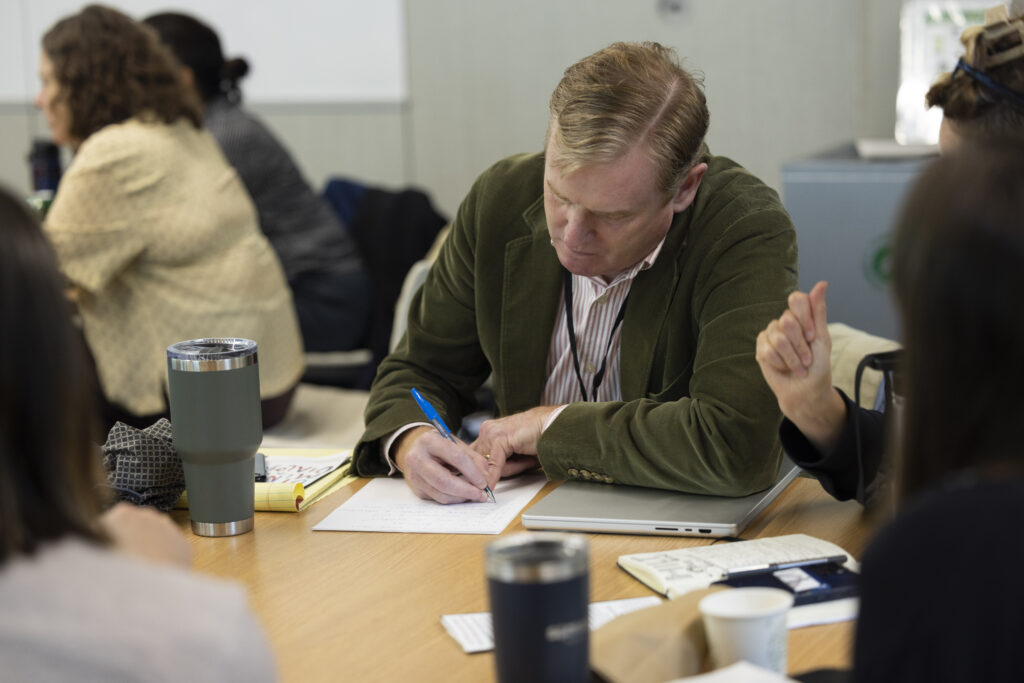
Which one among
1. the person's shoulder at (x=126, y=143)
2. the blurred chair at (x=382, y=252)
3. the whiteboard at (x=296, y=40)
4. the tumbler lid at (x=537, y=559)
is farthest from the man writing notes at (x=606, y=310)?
the whiteboard at (x=296, y=40)

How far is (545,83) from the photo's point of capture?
457 cm

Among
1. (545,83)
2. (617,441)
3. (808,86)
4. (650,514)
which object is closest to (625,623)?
(650,514)

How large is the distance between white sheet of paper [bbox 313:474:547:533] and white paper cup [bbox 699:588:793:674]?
1.49 feet

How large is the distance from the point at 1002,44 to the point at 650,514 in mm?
705

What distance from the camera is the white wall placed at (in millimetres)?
3961

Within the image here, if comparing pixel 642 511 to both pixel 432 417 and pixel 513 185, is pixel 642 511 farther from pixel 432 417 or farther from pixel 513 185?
pixel 513 185

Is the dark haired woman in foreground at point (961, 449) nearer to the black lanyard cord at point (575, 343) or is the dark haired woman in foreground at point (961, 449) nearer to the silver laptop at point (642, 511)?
the silver laptop at point (642, 511)

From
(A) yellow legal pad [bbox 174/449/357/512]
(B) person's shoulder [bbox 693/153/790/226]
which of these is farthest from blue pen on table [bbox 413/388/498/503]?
(B) person's shoulder [bbox 693/153/790/226]

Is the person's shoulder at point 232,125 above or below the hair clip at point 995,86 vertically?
below

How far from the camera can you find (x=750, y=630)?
38.0 inches

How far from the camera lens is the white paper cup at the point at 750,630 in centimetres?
96

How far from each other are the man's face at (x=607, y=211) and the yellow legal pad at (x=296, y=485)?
44 cm

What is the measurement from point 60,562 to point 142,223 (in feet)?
8.01

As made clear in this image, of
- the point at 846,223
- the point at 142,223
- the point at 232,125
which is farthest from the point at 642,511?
the point at 232,125
